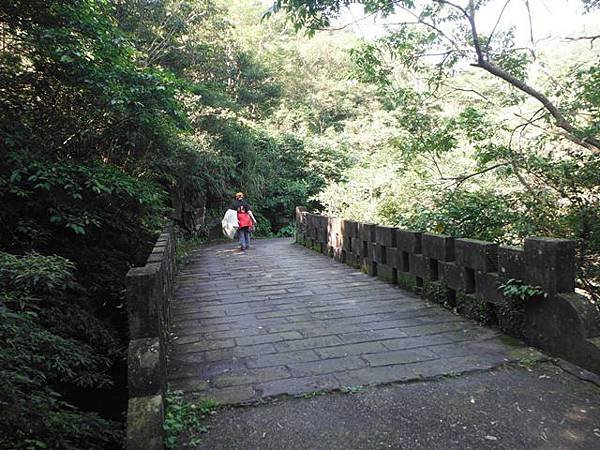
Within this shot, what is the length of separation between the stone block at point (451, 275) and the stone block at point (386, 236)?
51.1 inches

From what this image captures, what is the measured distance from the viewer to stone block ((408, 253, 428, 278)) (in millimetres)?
5535

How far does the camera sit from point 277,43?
24969 mm

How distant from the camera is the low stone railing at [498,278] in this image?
3.29 m

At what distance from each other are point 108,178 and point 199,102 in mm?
9254

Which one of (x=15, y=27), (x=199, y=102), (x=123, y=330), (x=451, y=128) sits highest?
(x=199, y=102)

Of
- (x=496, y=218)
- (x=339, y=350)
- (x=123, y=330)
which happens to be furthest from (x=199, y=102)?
(x=339, y=350)

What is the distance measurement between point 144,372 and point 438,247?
3.58 meters

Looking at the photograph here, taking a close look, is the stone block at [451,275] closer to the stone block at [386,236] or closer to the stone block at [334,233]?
the stone block at [386,236]

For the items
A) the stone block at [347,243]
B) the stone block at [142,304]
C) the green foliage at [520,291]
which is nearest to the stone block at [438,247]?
the green foliage at [520,291]

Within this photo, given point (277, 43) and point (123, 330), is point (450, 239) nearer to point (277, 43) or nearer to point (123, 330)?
point (123, 330)

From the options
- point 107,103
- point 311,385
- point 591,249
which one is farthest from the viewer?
point 107,103

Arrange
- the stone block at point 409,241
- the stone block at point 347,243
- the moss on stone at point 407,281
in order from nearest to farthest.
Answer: the stone block at point 409,241 → the moss on stone at point 407,281 → the stone block at point 347,243

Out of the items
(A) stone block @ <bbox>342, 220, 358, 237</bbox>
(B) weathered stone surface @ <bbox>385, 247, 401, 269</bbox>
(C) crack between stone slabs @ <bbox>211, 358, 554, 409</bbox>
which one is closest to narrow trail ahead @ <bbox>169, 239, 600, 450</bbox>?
(C) crack between stone slabs @ <bbox>211, 358, 554, 409</bbox>

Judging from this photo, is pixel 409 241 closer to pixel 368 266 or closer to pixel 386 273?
pixel 386 273
